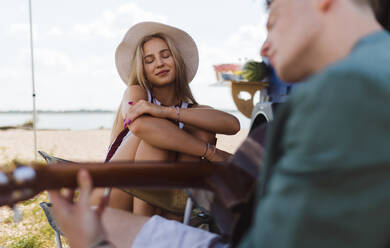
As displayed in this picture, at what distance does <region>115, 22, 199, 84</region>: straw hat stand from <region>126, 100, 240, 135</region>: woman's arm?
2.32 ft

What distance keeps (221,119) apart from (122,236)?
3.32ft

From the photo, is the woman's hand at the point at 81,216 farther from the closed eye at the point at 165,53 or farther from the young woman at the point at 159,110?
the closed eye at the point at 165,53

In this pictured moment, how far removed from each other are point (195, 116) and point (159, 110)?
0.71ft

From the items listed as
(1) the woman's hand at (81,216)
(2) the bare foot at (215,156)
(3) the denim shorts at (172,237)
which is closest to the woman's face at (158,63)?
(2) the bare foot at (215,156)

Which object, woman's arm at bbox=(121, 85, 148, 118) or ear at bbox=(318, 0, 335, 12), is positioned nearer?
ear at bbox=(318, 0, 335, 12)

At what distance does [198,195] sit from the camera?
1129 millimetres

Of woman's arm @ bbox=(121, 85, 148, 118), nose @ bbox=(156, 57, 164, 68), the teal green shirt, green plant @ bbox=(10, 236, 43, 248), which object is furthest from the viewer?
green plant @ bbox=(10, 236, 43, 248)

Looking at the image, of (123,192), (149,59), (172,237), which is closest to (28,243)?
(123,192)

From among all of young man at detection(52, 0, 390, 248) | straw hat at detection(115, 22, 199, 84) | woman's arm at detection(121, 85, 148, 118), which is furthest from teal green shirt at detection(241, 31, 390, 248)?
straw hat at detection(115, 22, 199, 84)

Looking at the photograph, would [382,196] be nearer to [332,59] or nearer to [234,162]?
[332,59]

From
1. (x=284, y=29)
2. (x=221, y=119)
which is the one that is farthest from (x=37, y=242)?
(x=284, y=29)

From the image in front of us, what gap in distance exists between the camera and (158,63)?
2.34 metres

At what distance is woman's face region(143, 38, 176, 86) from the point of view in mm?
2359

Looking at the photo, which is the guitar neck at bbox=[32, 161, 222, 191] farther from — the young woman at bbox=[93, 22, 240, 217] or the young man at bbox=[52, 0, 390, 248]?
the young woman at bbox=[93, 22, 240, 217]
